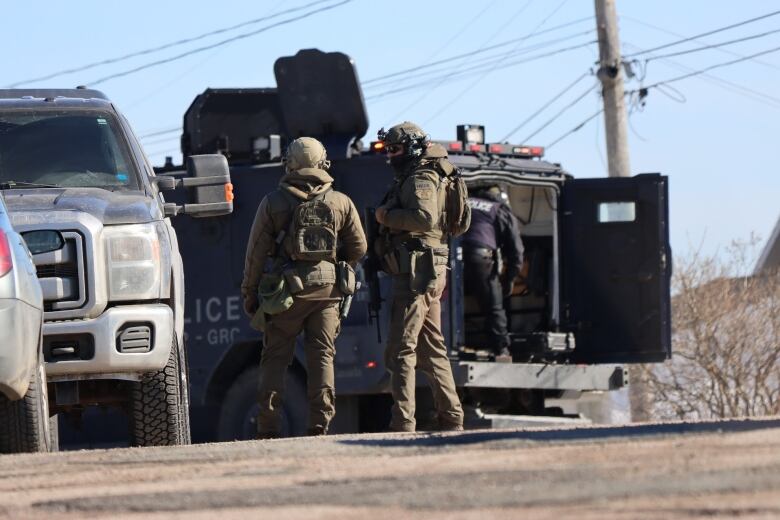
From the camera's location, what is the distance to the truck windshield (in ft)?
28.0

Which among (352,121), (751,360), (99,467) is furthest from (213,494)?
(751,360)

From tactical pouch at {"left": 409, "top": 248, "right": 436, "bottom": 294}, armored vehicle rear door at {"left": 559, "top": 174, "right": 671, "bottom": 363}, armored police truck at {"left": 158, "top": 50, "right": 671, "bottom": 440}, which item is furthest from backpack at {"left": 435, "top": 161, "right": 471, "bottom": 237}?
armored vehicle rear door at {"left": 559, "top": 174, "right": 671, "bottom": 363}

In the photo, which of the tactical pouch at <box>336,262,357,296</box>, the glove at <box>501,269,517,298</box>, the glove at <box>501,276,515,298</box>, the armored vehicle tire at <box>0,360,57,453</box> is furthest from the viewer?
the glove at <box>501,276,515,298</box>

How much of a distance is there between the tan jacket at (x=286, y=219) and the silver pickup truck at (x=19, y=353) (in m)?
2.40

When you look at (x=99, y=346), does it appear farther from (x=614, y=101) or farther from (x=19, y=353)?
(x=614, y=101)

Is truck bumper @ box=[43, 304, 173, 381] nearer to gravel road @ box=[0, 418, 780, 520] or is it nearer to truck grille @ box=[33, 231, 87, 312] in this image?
truck grille @ box=[33, 231, 87, 312]

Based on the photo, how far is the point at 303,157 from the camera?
9.32 meters

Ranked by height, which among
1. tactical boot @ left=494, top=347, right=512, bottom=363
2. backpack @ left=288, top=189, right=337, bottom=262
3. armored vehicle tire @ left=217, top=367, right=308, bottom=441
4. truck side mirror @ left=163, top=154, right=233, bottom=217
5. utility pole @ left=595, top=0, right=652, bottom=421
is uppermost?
utility pole @ left=595, top=0, right=652, bottom=421

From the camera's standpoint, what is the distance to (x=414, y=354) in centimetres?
961

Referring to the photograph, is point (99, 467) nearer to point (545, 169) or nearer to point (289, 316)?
point (289, 316)

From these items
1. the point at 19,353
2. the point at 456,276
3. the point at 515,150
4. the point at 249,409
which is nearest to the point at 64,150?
the point at 19,353

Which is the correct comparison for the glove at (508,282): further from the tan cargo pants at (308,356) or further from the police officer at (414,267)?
the tan cargo pants at (308,356)

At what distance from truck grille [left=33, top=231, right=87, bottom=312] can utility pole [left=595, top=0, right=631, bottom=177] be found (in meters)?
12.2

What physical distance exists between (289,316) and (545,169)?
4601 mm
